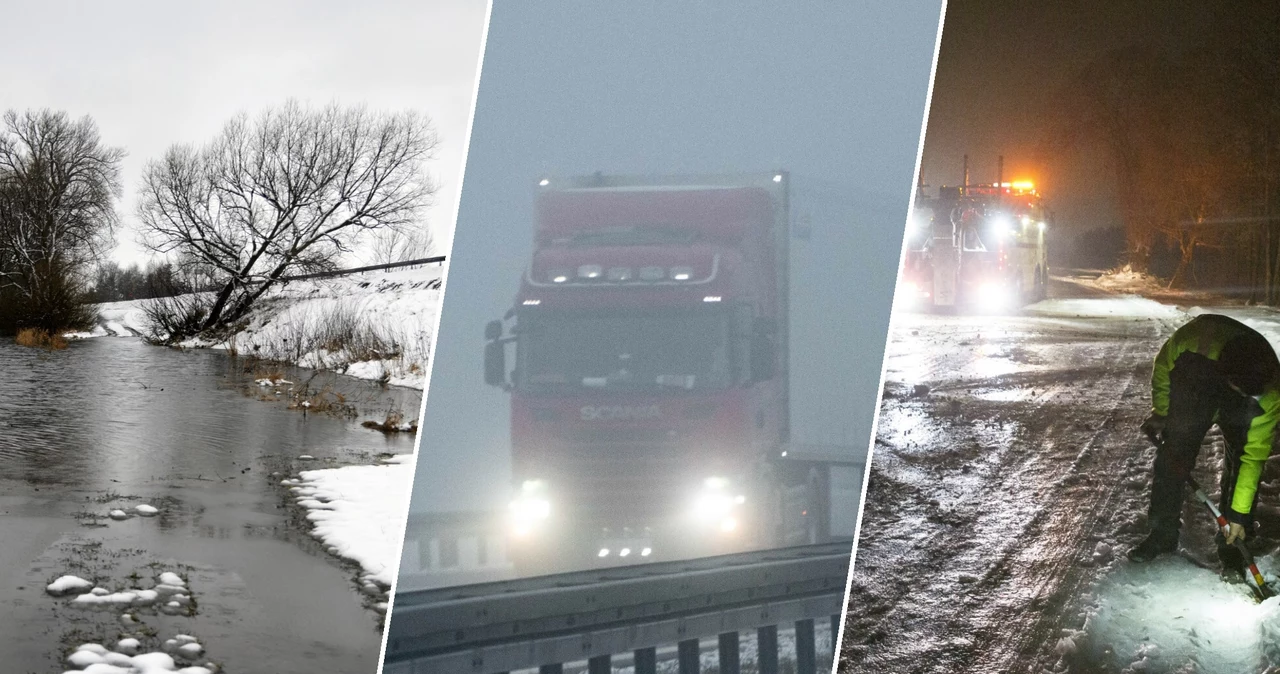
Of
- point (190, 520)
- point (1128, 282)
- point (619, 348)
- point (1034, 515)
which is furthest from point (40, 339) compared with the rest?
point (619, 348)

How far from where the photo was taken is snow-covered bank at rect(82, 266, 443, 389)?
1766 centimetres

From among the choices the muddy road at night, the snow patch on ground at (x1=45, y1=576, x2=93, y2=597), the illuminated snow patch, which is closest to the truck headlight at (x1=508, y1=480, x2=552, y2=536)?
the muddy road at night

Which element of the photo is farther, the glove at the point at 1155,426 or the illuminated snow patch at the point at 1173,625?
the glove at the point at 1155,426

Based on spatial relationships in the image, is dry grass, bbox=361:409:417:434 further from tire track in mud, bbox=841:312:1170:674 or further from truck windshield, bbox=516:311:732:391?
truck windshield, bbox=516:311:732:391

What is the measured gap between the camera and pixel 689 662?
75.0 inches

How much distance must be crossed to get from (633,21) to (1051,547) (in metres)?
3.30

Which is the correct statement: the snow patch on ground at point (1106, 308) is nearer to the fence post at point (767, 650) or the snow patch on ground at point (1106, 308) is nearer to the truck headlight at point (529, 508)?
the fence post at point (767, 650)

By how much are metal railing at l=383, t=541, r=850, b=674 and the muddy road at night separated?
2.51 metres

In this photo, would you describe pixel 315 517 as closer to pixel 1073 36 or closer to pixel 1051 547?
pixel 1051 547

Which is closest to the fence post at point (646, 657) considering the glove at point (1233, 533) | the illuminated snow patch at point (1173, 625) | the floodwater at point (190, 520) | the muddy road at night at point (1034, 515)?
the muddy road at night at point (1034, 515)

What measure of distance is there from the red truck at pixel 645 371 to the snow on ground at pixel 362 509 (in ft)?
12.3

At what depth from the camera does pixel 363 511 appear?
24.7 feet

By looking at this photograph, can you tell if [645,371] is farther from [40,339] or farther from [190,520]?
[40,339]

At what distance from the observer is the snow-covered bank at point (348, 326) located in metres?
17.7
